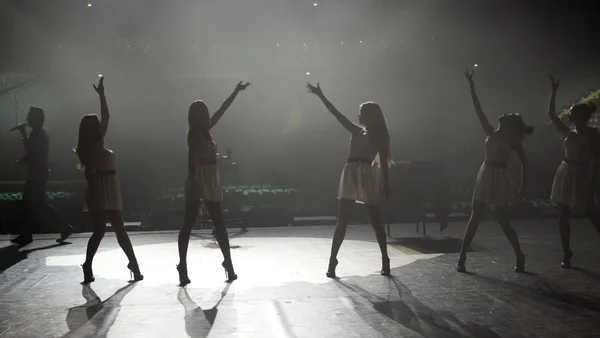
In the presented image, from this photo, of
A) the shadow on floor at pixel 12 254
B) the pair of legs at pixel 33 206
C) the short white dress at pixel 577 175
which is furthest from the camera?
the pair of legs at pixel 33 206

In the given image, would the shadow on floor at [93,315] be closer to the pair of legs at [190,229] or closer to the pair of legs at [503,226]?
the pair of legs at [190,229]

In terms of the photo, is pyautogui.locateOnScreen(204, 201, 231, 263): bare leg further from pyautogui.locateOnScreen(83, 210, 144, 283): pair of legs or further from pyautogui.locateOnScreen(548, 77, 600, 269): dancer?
pyautogui.locateOnScreen(548, 77, 600, 269): dancer

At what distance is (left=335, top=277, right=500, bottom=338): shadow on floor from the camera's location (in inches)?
149

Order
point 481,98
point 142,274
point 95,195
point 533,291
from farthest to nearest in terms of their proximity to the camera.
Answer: point 481,98
point 142,274
point 95,195
point 533,291

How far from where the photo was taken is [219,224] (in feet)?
17.6

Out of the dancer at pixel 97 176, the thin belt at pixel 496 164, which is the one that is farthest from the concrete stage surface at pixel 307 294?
the thin belt at pixel 496 164

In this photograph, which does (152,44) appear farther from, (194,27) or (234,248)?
(234,248)

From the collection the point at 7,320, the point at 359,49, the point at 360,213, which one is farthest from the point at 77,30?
the point at 7,320

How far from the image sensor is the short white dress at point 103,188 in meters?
5.31

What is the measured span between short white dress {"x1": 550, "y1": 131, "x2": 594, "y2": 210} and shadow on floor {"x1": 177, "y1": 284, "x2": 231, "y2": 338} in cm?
362

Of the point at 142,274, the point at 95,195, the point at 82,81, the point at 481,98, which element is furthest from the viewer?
the point at 481,98

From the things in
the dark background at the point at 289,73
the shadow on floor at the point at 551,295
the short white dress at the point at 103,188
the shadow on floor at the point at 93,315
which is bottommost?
the shadow on floor at the point at 93,315

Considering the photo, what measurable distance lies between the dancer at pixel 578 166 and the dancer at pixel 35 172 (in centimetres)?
636

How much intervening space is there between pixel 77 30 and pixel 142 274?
936 cm
